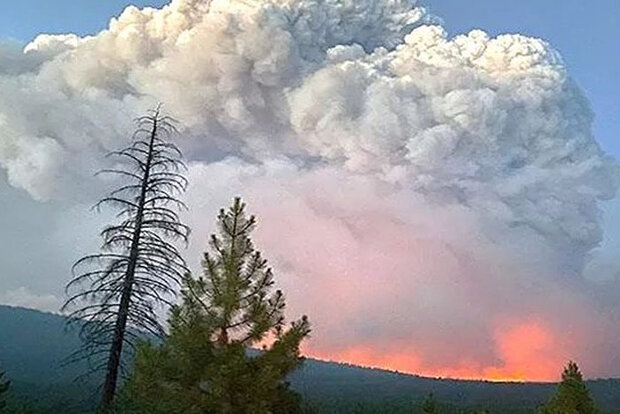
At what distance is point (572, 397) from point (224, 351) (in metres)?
8.95

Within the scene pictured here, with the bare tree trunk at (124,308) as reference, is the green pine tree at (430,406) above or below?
below

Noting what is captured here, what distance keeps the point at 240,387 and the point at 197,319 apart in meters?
2.25

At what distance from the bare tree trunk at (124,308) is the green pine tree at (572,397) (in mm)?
12178

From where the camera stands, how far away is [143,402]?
67.5 ft

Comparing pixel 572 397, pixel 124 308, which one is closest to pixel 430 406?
pixel 572 397

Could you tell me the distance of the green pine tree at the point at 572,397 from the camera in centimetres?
2200

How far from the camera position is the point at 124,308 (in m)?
26.3

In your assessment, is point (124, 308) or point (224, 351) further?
point (124, 308)

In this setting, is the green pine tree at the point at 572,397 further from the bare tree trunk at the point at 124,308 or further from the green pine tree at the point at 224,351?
the bare tree trunk at the point at 124,308

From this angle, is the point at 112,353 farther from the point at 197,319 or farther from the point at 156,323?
the point at 197,319

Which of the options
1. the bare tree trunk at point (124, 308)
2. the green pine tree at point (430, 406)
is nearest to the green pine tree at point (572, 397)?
the green pine tree at point (430, 406)

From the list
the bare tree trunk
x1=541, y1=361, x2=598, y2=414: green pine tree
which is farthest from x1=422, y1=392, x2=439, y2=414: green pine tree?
the bare tree trunk

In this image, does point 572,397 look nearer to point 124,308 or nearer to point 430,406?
point 430,406

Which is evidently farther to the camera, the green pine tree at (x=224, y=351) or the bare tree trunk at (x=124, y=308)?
the bare tree trunk at (x=124, y=308)
